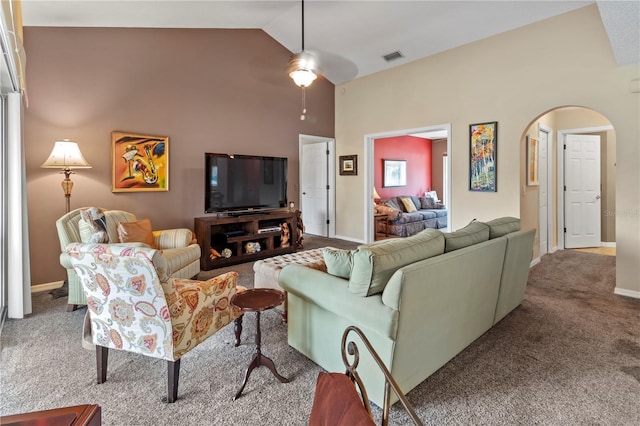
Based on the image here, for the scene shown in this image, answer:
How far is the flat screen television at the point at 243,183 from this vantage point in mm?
4723

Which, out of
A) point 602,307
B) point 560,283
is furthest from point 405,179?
point 602,307

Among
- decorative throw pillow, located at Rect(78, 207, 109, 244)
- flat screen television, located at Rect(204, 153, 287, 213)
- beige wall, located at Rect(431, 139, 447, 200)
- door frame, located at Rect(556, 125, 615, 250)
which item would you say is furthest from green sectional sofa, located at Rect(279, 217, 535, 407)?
beige wall, located at Rect(431, 139, 447, 200)

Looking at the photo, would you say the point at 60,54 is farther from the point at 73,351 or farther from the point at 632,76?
the point at 632,76

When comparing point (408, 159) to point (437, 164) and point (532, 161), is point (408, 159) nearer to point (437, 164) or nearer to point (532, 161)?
point (437, 164)

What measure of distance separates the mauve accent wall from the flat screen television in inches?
10.5

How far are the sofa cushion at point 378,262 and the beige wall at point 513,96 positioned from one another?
9.94ft

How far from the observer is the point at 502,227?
264cm

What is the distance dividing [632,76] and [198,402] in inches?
187

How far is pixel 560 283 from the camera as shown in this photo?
3826mm

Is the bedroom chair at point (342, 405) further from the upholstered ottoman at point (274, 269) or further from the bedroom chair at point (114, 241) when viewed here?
the bedroom chair at point (114, 241)

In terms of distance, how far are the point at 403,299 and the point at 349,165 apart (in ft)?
16.6

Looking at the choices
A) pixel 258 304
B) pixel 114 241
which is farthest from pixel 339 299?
pixel 114 241

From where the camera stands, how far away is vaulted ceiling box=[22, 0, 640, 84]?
3.34 m

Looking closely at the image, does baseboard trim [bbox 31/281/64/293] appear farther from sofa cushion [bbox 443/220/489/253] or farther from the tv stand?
sofa cushion [bbox 443/220/489/253]
